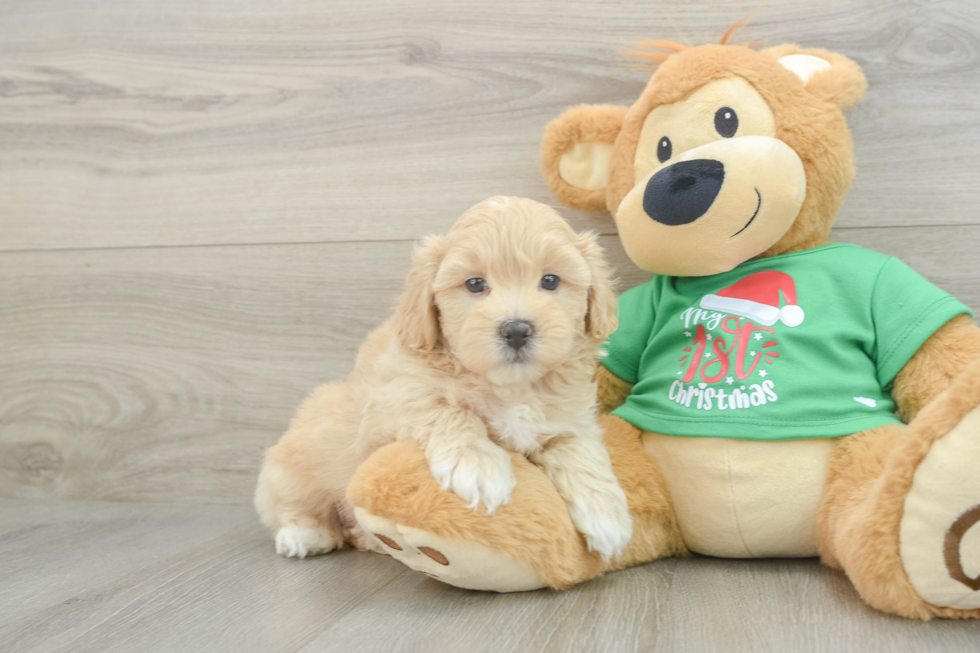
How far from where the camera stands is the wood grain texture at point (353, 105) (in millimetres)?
1386

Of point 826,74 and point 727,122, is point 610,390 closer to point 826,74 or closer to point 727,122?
point 727,122

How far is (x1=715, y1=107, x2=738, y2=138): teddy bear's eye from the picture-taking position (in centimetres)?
115

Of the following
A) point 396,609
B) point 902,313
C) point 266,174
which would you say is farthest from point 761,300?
point 266,174

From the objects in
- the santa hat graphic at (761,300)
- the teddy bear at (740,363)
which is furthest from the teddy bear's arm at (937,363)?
the santa hat graphic at (761,300)

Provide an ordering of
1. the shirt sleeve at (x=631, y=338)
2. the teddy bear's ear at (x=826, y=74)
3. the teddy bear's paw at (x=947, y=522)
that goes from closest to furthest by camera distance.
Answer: the teddy bear's paw at (x=947, y=522) → the teddy bear's ear at (x=826, y=74) → the shirt sleeve at (x=631, y=338)

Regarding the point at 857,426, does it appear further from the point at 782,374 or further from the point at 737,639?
the point at 737,639

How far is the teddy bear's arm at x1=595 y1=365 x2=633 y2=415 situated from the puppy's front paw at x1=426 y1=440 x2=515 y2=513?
1.24 ft

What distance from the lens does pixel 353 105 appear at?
5.38 ft

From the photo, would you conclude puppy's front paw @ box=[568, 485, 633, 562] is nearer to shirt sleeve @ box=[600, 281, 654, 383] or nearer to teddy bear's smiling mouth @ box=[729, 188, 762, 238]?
shirt sleeve @ box=[600, 281, 654, 383]

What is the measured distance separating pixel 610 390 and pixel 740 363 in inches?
10.7

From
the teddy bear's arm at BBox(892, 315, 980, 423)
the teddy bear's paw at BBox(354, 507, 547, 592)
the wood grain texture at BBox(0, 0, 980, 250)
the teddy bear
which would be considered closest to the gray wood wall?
the wood grain texture at BBox(0, 0, 980, 250)

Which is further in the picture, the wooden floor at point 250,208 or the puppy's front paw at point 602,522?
the wooden floor at point 250,208

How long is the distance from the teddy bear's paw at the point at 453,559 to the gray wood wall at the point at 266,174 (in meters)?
0.71

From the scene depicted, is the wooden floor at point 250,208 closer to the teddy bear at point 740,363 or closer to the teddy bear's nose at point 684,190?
the teddy bear at point 740,363
